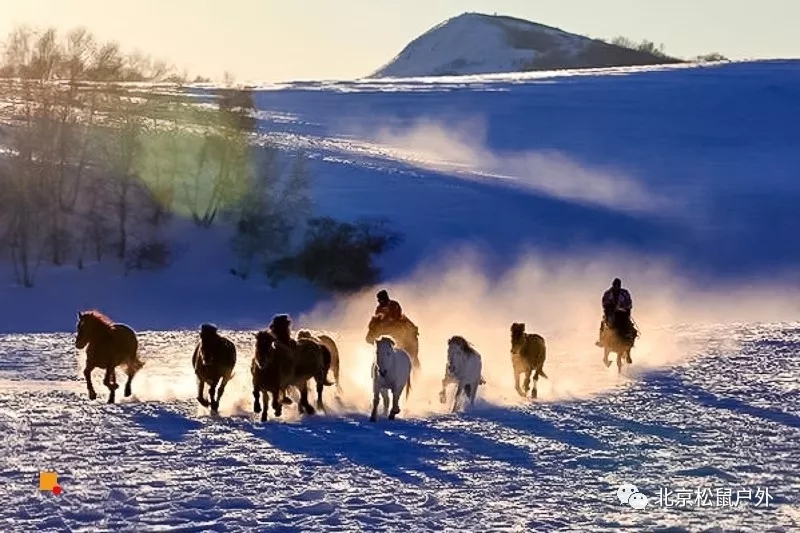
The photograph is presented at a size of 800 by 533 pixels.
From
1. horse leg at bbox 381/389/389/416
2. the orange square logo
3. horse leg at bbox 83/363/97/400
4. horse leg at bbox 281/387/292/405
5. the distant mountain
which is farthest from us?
the distant mountain

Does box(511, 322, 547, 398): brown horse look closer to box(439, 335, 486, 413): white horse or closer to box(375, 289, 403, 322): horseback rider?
box(439, 335, 486, 413): white horse

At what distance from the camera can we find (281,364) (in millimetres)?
14445

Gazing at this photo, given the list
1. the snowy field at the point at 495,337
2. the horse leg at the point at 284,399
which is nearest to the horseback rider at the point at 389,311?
the snowy field at the point at 495,337

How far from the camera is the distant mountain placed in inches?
6619

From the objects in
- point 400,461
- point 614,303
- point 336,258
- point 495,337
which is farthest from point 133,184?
point 400,461

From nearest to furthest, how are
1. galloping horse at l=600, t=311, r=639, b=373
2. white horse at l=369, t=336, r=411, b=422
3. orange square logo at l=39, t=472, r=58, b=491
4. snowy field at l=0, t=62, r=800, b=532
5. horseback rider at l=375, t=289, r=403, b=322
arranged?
snowy field at l=0, t=62, r=800, b=532 < orange square logo at l=39, t=472, r=58, b=491 < white horse at l=369, t=336, r=411, b=422 < horseback rider at l=375, t=289, r=403, b=322 < galloping horse at l=600, t=311, r=639, b=373

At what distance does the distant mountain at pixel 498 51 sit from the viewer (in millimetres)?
168125

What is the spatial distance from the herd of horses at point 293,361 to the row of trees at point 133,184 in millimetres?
23974

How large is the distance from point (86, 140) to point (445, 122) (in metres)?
29.6

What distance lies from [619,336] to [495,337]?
8514 millimetres

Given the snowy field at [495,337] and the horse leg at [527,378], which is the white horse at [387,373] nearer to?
the snowy field at [495,337]

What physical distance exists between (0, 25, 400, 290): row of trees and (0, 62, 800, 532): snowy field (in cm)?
157

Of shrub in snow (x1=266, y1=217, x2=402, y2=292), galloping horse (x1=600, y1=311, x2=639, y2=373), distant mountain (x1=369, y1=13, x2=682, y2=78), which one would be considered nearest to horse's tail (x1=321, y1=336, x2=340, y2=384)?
galloping horse (x1=600, y1=311, x2=639, y2=373)

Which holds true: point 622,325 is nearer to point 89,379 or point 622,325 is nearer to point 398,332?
point 398,332
